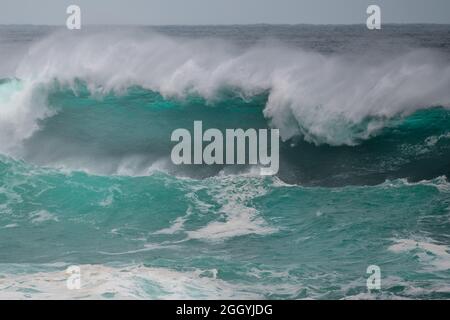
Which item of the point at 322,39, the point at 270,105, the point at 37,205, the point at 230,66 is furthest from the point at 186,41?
the point at 322,39

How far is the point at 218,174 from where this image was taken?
1029 centimetres

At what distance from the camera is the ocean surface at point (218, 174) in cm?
738

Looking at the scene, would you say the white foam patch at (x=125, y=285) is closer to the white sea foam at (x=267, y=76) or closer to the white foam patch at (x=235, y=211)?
the white foam patch at (x=235, y=211)

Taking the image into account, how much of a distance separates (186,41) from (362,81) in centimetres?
Result: 392

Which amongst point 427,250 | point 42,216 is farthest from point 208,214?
point 427,250

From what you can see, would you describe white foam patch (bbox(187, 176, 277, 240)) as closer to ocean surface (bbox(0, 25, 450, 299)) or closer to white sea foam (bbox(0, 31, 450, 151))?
ocean surface (bbox(0, 25, 450, 299))

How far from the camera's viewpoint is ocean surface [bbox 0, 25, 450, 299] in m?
7.38

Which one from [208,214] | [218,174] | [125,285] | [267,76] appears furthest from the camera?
[267,76]

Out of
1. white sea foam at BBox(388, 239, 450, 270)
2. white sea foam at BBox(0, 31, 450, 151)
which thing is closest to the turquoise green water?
white sea foam at BBox(388, 239, 450, 270)

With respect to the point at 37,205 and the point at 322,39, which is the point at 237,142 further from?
the point at 322,39

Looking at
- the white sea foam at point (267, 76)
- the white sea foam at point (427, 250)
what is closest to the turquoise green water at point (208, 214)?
the white sea foam at point (427, 250)

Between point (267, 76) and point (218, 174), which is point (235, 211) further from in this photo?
point (267, 76)

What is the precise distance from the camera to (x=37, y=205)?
9.61 m
